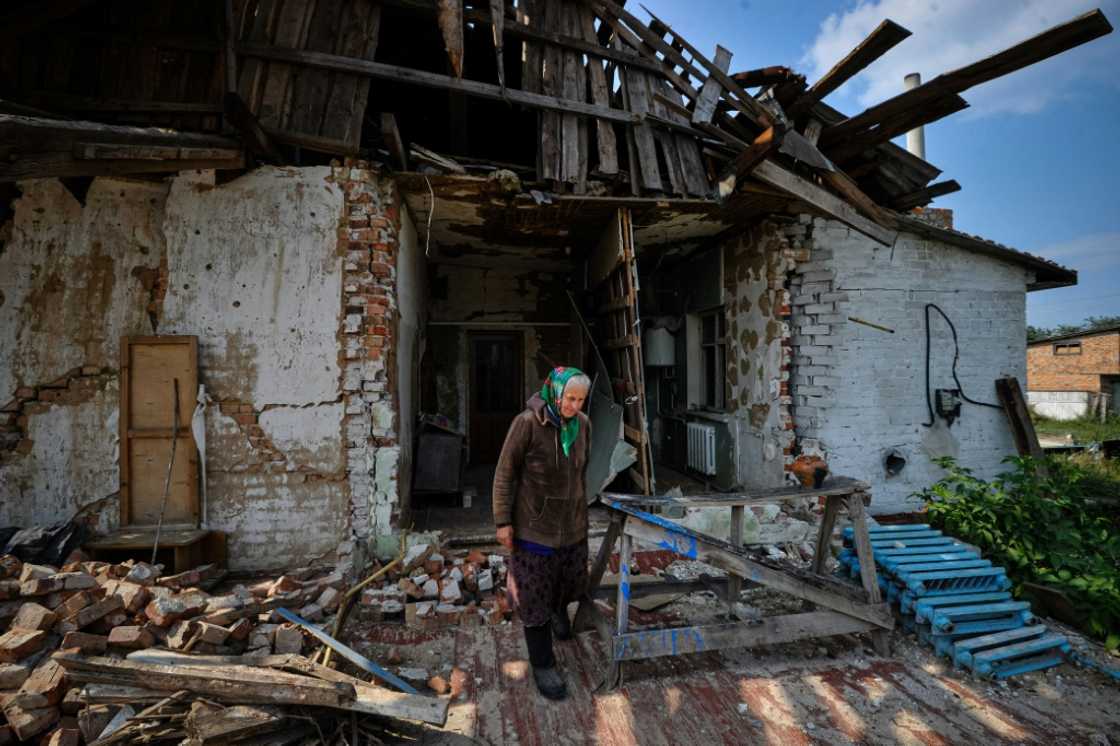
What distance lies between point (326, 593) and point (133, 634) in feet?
3.49

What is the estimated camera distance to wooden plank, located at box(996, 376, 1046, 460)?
17.9 feet

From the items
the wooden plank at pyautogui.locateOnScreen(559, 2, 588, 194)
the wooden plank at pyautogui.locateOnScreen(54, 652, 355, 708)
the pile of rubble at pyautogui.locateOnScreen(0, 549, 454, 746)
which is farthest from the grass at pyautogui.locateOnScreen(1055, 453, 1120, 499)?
the pile of rubble at pyautogui.locateOnScreen(0, 549, 454, 746)

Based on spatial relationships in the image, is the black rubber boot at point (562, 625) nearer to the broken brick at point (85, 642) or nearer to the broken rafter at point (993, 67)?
the broken brick at point (85, 642)

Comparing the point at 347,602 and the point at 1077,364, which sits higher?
the point at 1077,364

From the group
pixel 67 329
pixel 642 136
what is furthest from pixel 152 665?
pixel 642 136

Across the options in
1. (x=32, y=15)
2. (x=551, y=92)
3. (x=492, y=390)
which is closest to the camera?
(x=32, y=15)

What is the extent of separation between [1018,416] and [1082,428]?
1711cm

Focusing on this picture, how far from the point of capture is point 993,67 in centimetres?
360

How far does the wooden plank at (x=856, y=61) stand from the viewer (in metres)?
3.58

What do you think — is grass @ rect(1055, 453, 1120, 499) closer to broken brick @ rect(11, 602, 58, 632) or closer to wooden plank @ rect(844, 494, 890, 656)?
wooden plank @ rect(844, 494, 890, 656)

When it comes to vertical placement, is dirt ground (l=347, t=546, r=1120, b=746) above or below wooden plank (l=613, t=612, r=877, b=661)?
below

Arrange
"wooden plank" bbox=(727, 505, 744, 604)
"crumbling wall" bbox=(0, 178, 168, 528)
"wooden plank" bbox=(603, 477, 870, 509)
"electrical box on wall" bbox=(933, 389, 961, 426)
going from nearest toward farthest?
1. "wooden plank" bbox=(603, 477, 870, 509)
2. "wooden plank" bbox=(727, 505, 744, 604)
3. "crumbling wall" bbox=(0, 178, 168, 528)
4. "electrical box on wall" bbox=(933, 389, 961, 426)

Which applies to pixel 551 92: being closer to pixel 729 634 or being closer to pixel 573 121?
pixel 573 121

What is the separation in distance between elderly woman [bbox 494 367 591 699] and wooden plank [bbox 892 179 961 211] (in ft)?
16.6
